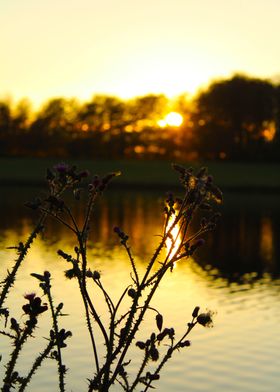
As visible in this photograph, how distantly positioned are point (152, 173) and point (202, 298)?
115 m

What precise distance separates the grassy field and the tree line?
114 inches

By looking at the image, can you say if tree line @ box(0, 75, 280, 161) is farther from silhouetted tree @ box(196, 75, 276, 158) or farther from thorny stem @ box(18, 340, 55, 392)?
thorny stem @ box(18, 340, 55, 392)

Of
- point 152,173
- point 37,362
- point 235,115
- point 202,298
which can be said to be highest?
point 235,115

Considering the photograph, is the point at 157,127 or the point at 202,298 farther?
the point at 157,127

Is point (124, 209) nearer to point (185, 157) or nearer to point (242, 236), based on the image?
point (242, 236)

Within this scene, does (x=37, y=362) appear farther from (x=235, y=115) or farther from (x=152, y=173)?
(x=235, y=115)

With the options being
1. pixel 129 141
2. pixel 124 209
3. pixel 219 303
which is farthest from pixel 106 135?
pixel 219 303

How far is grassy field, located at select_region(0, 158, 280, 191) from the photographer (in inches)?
5477

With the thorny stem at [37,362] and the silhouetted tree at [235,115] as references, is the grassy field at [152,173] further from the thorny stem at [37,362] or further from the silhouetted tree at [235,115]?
the thorny stem at [37,362]

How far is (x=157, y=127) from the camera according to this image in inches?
6516

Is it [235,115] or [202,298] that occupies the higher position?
[235,115]

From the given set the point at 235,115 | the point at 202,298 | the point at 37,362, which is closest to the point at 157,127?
the point at 235,115

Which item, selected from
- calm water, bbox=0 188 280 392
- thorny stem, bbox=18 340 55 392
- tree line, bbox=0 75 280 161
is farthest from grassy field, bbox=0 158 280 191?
thorny stem, bbox=18 340 55 392

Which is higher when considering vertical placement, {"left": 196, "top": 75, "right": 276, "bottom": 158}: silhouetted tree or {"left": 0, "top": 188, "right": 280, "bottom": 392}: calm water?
{"left": 196, "top": 75, "right": 276, "bottom": 158}: silhouetted tree
